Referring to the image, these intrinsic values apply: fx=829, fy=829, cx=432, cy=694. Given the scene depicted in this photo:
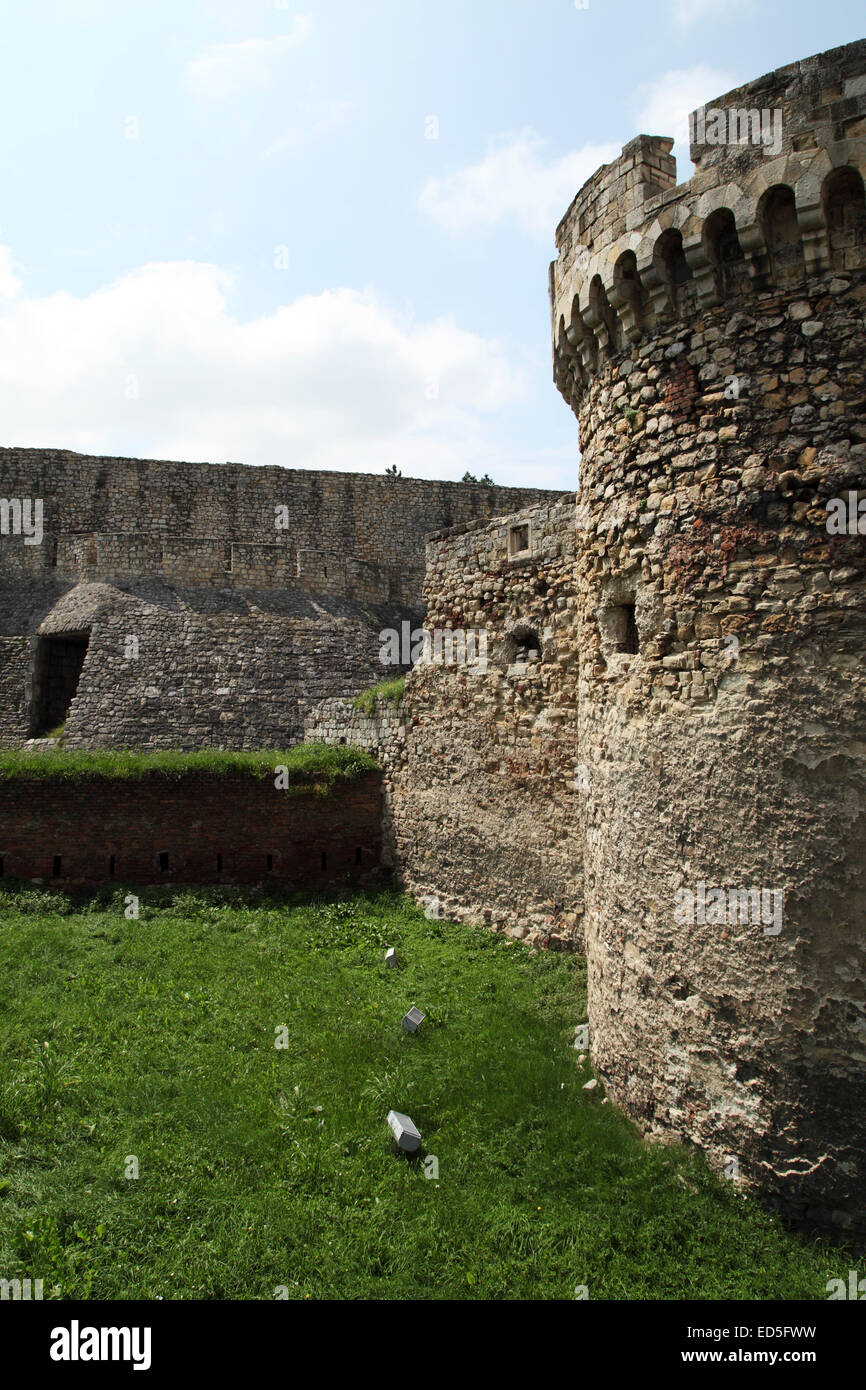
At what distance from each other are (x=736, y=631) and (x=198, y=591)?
13957 mm

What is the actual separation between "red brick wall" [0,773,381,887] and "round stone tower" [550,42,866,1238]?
642 centimetres

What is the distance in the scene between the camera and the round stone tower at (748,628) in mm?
4562

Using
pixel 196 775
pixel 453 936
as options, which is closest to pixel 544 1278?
pixel 453 936

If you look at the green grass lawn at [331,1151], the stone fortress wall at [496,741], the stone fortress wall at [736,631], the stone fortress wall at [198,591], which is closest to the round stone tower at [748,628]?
the stone fortress wall at [736,631]

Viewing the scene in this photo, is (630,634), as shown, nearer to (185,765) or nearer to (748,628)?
(748,628)

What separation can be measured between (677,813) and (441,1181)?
2.80m

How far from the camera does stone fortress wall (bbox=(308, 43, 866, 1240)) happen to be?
15.0 ft

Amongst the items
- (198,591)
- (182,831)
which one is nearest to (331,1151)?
(182,831)

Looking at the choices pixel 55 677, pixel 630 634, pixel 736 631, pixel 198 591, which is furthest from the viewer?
pixel 55 677

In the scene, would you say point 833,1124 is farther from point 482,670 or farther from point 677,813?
point 482,670

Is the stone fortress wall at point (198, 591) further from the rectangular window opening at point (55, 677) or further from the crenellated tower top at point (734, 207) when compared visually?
the crenellated tower top at point (734, 207)

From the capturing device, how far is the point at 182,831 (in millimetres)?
11125

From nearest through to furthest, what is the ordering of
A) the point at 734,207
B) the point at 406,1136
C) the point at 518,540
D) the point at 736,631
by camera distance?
1. the point at 734,207
2. the point at 736,631
3. the point at 406,1136
4. the point at 518,540

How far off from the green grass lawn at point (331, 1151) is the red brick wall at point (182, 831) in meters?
2.22
